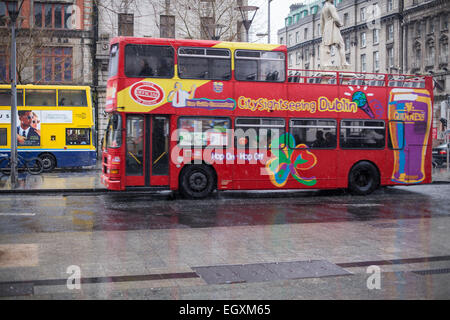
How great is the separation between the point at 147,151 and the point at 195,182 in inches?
64.7

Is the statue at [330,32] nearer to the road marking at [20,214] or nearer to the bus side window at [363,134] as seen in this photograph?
the bus side window at [363,134]

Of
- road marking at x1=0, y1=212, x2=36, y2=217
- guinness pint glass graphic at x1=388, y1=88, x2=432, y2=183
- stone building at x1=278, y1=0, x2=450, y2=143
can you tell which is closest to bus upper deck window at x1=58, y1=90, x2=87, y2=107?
guinness pint glass graphic at x1=388, y1=88, x2=432, y2=183

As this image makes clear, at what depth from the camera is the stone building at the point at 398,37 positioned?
5764 centimetres

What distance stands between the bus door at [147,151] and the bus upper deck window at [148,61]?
118 centimetres

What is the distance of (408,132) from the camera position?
17.9 metres

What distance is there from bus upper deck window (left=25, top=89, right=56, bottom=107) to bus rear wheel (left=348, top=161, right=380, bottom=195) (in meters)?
16.6

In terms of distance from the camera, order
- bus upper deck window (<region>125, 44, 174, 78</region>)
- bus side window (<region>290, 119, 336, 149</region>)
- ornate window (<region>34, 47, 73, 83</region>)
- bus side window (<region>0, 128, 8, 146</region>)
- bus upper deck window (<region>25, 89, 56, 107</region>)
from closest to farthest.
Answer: bus upper deck window (<region>125, 44, 174, 78</region>) → bus side window (<region>290, 119, 336, 149</region>) → bus side window (<region>0, 128, 8, 146</region>) → bus upper deck window (<region>25, 89, 56, 107</region>) → ornate window (<region>34, 47, 73, 83</region>)

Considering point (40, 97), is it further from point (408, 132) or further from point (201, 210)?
point (408, 132)

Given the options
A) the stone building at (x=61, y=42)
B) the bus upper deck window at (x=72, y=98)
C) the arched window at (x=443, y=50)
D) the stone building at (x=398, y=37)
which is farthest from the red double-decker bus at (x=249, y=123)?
the arched window at (x=443, y=50)

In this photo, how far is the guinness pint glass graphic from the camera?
699 inches

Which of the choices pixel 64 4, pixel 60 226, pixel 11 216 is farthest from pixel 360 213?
pixel 64 4

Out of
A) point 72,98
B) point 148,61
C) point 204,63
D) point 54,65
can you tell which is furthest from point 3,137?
point 204,63

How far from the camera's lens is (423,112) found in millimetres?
18125

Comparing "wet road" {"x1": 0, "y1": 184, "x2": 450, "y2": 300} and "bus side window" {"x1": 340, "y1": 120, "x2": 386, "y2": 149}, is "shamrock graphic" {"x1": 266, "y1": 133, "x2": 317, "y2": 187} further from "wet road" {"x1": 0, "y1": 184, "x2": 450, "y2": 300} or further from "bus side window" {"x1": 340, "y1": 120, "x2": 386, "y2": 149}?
"wet road" {"x1": 0, "y1": 184, "x2": 450, "y2": 300}
